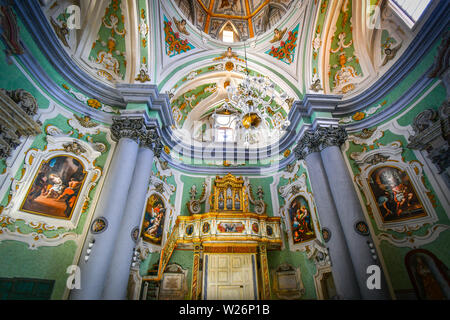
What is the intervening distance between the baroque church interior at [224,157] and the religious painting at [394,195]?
0.13ft

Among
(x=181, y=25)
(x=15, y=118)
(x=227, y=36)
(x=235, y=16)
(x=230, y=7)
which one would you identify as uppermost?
(x=230, y=7)

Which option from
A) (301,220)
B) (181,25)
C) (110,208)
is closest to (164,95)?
(181,25)

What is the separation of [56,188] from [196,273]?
501 centimetres

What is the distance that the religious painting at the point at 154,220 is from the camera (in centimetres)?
689

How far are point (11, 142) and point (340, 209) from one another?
858cm

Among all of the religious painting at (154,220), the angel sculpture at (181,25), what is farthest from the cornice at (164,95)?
the angel sculpture at (181,25)

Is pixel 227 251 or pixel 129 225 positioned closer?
pixel 129 225

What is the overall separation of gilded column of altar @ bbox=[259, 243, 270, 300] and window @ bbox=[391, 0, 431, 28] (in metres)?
8.53

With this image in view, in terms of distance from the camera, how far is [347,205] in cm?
589

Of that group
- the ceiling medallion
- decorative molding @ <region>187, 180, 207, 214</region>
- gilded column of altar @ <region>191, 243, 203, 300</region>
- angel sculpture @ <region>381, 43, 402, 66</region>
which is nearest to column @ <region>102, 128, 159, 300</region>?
gilded column of altar @ <region>191, 243, 203, 300</region>

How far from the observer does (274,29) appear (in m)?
9.46

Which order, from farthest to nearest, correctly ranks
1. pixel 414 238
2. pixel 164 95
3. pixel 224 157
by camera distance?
1. pixel 224 157
2. pixel 164 95
3. pixel 414 238

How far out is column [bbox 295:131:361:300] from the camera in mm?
5211

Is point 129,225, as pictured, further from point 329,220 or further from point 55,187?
point 329,220
